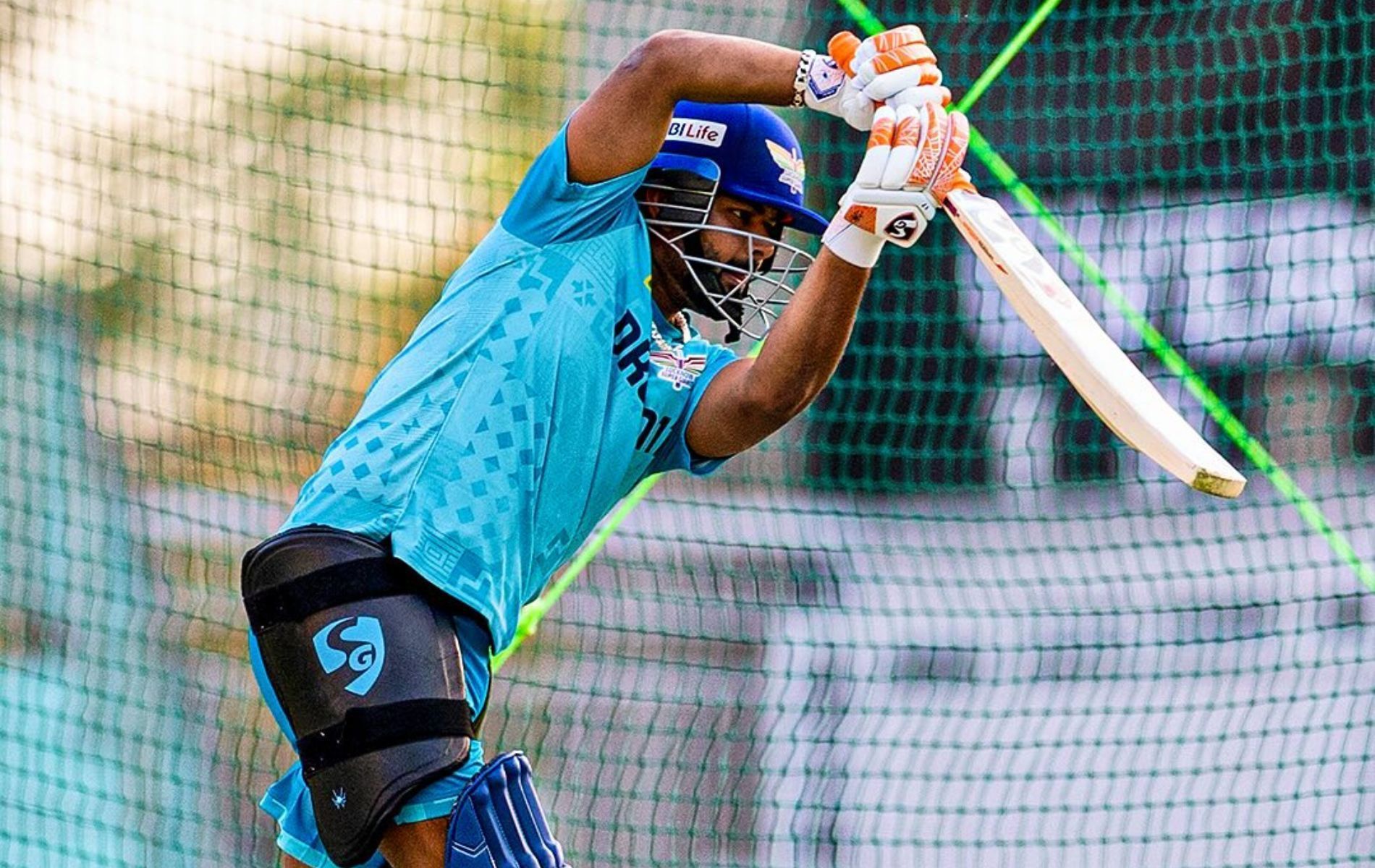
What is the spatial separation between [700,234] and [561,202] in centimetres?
22

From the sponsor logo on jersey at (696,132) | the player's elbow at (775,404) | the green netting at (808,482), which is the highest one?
the sponsor logo on jersey at (696,132)

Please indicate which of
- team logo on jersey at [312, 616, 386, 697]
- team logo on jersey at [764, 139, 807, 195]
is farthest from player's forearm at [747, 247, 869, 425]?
team logo on jersey at [312, 616, 386, 697]

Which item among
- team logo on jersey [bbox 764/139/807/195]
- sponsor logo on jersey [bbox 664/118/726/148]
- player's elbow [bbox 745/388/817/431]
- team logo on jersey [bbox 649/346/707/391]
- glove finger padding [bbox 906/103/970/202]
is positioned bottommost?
player's elbow [bbox 745/388/817/431]

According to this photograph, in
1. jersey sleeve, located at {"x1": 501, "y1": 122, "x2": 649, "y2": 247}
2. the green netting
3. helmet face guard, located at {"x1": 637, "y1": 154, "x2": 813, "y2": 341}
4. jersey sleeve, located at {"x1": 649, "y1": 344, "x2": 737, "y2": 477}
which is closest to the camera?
jersey sleeve, located at {"x1": 501, "y1": 122, "x2": 649, "y2": 247}

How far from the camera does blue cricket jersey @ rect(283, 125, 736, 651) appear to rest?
7.38ft

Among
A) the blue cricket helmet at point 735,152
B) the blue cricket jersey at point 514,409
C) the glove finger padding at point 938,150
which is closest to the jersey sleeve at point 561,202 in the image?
the blue cricket jersey at point 514,409

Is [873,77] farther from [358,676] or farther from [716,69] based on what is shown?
[358,676]

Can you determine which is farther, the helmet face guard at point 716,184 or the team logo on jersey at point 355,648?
the helmet face guard at point 716,184

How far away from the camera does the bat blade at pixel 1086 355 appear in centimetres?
217

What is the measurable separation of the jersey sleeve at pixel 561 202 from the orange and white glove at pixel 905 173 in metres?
0.29

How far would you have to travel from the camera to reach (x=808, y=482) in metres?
5.54

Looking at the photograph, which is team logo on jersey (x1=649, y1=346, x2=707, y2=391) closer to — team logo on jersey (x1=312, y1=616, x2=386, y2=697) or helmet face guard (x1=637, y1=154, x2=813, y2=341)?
helmet face guard (x1=637, y1=154, x2=813, y2=341)

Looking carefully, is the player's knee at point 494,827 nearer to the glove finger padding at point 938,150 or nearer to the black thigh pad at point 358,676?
the black thigh pad at point 358,676

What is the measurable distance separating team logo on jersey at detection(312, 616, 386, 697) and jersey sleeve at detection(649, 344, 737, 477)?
1.96ft
